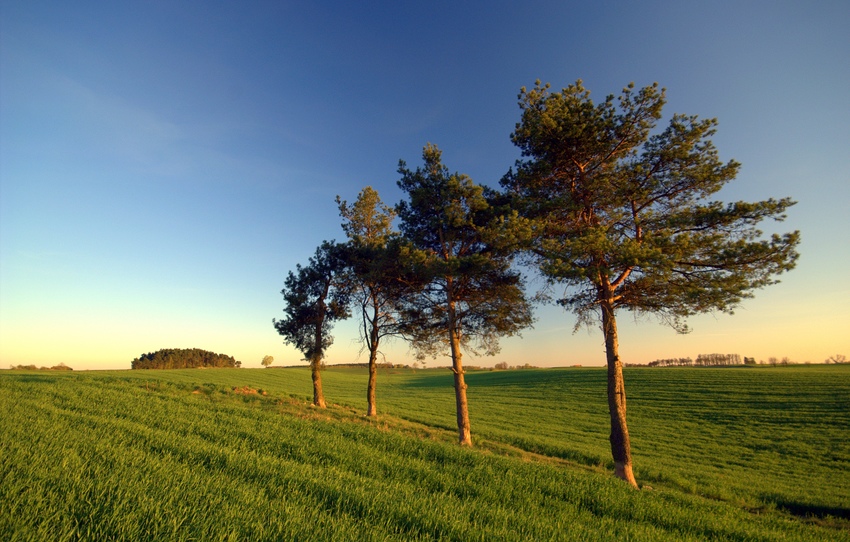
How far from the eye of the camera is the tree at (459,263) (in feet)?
53.6

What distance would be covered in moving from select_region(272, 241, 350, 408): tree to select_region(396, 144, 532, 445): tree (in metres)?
7.71

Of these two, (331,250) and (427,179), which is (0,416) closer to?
(427,179)

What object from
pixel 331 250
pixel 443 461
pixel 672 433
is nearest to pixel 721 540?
pixel 443 461

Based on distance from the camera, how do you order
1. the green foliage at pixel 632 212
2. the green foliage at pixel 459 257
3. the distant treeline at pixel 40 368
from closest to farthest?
the green foliage at pixel 632 212 < the green foliage at pixel 459 257 < the distant treeline at pixel 40 368

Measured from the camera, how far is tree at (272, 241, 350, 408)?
80.8 feet

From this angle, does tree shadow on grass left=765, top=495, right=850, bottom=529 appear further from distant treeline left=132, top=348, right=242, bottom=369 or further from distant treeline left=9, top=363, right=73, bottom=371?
distant treeline left=132, top=348, right=242, bottom=369

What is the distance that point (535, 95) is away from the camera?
48.8 ft

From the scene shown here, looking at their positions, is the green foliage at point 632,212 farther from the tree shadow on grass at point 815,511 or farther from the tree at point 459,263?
the tree shadow on grass at point 815,511

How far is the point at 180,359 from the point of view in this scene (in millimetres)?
110250

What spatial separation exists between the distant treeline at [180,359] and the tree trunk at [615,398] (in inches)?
4412

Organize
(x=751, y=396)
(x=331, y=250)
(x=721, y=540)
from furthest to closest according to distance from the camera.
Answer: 1. (x=751, y=396)
2. (x=331, y=250)
3. (x=721, y=540)

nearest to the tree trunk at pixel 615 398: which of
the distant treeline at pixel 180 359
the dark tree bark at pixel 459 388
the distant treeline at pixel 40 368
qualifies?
the dark tree bark at pixel 459 388

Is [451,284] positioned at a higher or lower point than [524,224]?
lower

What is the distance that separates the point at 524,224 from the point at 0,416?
1403 centimetres
